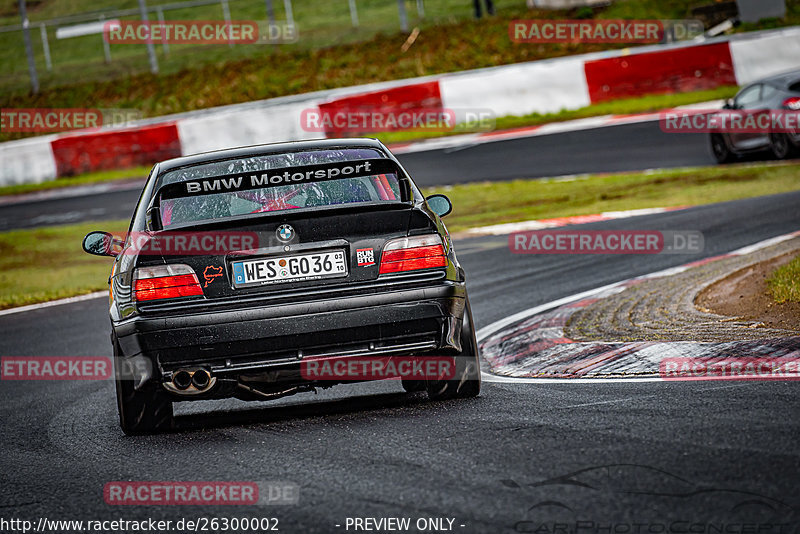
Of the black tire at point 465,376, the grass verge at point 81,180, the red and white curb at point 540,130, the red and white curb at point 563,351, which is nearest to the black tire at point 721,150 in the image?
the red and white curb at point 540,130

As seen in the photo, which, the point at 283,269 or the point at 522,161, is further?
the point at 522,161

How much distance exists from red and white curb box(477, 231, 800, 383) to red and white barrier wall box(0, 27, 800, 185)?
48.9ft

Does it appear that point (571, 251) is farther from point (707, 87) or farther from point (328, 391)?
point (707, 87)

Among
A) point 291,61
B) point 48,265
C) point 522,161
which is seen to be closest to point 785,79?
point 522,161

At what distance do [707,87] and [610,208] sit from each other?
30.7 feet

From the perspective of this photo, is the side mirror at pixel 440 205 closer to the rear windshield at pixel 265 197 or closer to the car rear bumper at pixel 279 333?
the rear windshield at pixel 265 197

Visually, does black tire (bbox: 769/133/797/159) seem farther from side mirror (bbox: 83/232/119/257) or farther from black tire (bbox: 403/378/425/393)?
side mirror (bbox: 83/232/119/257)

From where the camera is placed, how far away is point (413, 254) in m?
5.60

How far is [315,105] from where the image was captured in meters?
23.1

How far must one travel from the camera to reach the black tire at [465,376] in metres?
5.93

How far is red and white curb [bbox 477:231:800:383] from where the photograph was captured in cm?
628

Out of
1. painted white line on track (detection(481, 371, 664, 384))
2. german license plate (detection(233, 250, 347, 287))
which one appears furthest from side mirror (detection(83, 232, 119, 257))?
painted white line on track (detection(481, 371, 664, 384))

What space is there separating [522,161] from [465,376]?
A: 44.9 ft

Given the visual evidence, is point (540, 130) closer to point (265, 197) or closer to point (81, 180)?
point (81, 180)
